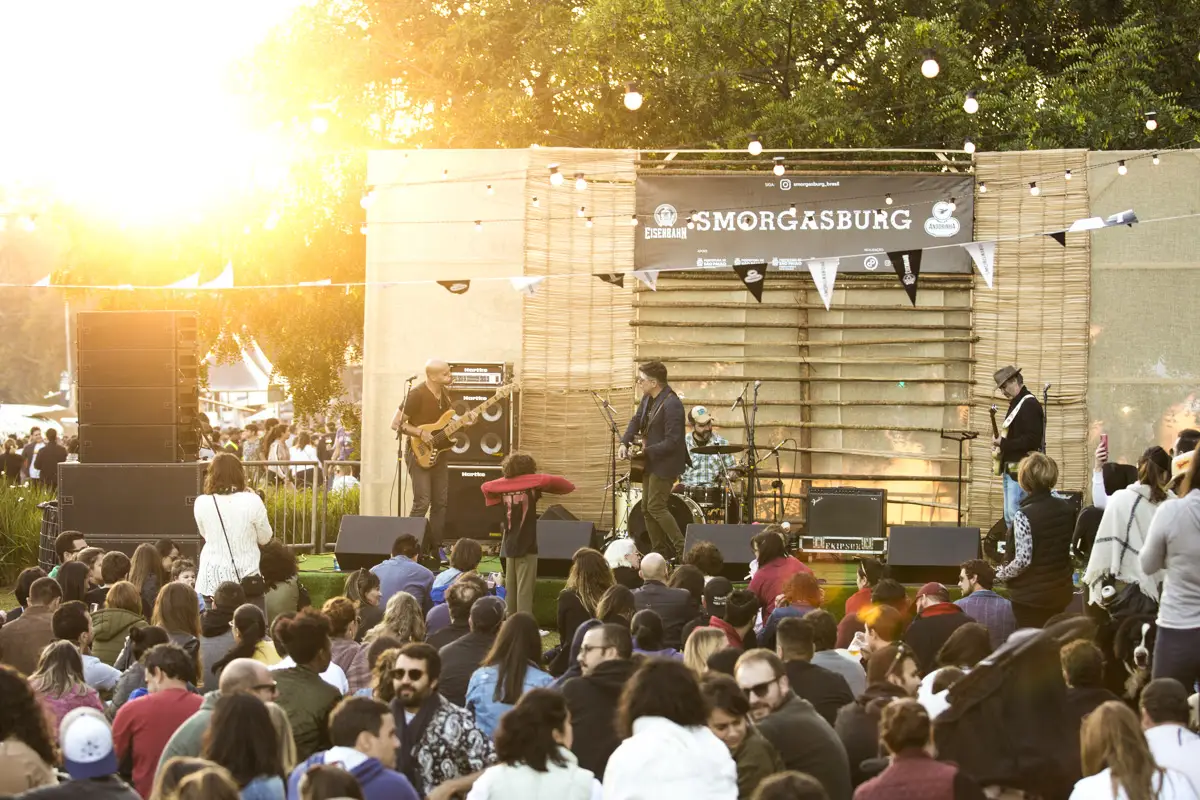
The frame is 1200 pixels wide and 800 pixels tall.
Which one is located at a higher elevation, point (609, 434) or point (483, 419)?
point (483, 419)

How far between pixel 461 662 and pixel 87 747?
2427mm

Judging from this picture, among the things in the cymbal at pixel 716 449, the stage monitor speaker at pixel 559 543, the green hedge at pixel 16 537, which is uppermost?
the cymbal at pixel 716 449

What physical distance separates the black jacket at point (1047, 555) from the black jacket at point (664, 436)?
3604 millimetres

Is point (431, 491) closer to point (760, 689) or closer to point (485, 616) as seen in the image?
point (485, 616)

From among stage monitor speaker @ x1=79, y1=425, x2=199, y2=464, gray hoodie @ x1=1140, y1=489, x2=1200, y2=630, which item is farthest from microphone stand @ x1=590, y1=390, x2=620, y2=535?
gray hoodie @ x1=1140, y1=489, x2=1200, y2=630

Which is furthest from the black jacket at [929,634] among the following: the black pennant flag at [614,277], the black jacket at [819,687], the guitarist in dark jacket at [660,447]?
the black pennant flag at [614,277]

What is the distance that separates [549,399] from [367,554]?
3.70 m

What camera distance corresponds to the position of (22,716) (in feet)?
15.8

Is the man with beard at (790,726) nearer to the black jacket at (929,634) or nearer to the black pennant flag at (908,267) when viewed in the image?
the black jacket at (929,634)

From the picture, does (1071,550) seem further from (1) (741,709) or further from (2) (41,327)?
(2) (41,327)

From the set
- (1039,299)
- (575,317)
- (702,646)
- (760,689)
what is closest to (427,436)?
(575,317)

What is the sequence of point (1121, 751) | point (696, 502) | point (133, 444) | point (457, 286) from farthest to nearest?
point (457, 286), point (696, 502), point (133, 444), point (1121, 751)

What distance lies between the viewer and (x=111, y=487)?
1228cm

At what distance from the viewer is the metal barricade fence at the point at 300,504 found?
14672 millimetres
